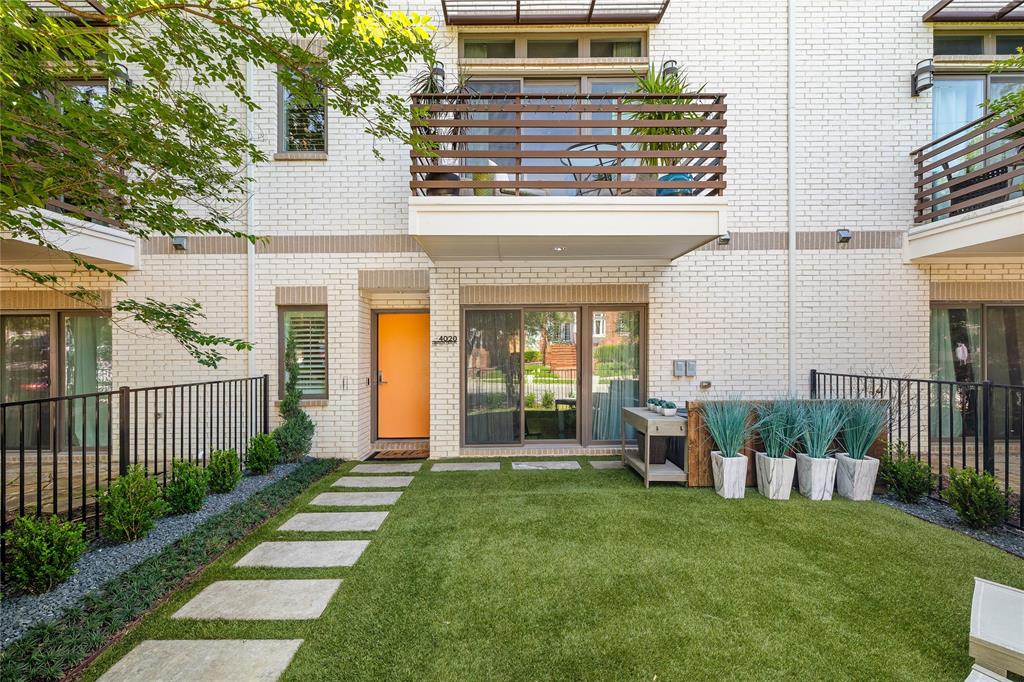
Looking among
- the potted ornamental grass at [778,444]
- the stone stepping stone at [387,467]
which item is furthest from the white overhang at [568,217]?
the stone stepping stone at [387,467]

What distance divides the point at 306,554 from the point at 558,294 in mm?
4343

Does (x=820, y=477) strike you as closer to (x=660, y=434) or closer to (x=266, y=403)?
(x=660, y=434)

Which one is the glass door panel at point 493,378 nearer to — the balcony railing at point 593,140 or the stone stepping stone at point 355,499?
the stone stepping stone at point 355,499

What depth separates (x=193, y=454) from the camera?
5.95 metres

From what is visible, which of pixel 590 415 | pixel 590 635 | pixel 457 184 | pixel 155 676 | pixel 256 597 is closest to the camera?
pixel 155 676

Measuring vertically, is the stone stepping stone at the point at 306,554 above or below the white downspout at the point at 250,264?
below

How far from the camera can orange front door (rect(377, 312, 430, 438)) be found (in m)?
7.07

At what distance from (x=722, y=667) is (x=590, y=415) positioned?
426cm

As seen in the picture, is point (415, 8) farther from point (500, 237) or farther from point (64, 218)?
point (64, 218)

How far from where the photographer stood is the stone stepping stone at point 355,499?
14.9 feet

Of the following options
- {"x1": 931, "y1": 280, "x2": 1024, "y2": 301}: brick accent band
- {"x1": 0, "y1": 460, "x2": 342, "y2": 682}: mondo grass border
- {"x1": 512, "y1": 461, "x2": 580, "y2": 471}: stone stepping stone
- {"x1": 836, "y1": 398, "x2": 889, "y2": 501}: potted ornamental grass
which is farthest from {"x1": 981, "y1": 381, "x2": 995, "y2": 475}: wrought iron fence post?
{"x1": 0, "y1": 460, "x2": 342, "y2": 682}: mondo grass border

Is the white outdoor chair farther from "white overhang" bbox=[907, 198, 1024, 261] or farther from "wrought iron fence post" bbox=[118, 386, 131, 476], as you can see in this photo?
"wrought iron fence post" bbox=[118, 386, 131, 476]

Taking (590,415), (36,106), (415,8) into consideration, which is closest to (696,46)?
(415,8)

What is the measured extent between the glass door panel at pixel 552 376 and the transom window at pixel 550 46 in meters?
3.82
